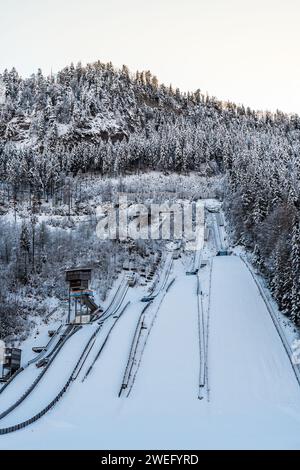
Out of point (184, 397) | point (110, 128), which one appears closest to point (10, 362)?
point (184, 397)

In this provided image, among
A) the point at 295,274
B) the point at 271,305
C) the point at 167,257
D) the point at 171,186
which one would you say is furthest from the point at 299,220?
the point at 171,186

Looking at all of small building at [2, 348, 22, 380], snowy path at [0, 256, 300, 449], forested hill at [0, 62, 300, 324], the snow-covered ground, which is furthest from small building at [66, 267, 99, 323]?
forested hill at [0, 62, 300, 324]

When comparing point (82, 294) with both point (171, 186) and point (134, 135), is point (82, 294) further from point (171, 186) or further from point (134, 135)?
point (134, 135)

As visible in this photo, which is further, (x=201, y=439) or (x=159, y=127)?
(x=159, y=127)

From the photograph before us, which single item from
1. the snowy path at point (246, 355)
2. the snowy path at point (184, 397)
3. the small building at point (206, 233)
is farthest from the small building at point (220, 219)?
the snowy path at point (184, 397)

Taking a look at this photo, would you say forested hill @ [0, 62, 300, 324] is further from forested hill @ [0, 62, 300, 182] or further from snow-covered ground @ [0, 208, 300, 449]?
snow-covered ground @ [0, 208, 300, 449]
